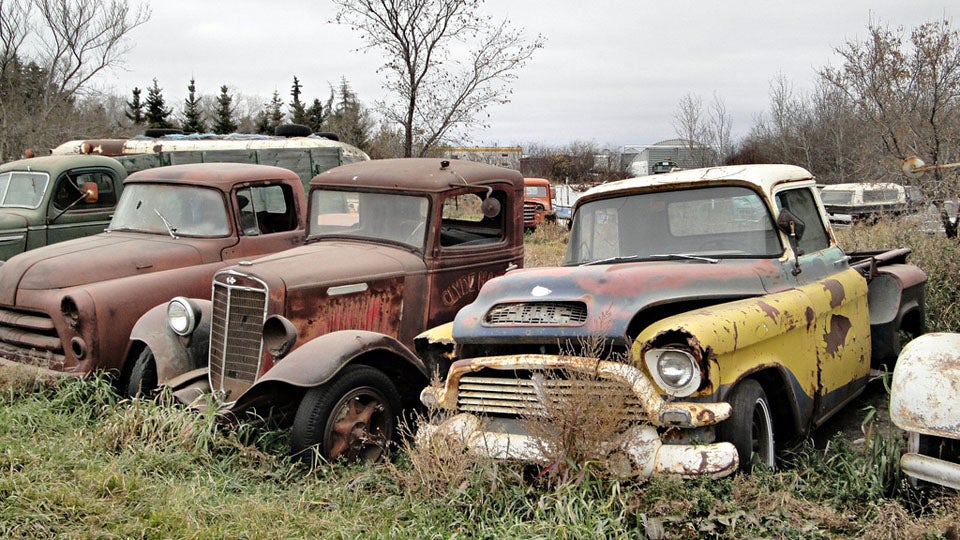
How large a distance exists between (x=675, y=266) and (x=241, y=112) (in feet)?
213

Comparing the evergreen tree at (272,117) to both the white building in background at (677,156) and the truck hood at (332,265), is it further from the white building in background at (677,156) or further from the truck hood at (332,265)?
the truck hood at (332,265)

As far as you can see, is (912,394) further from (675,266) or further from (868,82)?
(868,82)

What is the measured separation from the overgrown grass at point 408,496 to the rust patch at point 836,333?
0.56m

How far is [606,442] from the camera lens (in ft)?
13.1

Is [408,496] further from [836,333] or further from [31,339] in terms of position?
[31,339]

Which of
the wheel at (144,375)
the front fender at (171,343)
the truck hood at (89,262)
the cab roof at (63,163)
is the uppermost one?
the cab roof at (63,163)

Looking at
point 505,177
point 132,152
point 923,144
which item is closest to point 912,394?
point 505,177

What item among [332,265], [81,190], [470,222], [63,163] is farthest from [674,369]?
[63,163]

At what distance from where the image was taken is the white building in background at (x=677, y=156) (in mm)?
24875

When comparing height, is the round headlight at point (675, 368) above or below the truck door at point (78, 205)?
below

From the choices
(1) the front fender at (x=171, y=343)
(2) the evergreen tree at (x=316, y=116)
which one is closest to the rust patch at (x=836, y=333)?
(1) the front fender at (x=171, y=343)

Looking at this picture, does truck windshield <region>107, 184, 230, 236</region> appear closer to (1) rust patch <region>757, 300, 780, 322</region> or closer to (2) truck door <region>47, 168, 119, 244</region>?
(2) truck door <region>47, 168, 119, 244</region>

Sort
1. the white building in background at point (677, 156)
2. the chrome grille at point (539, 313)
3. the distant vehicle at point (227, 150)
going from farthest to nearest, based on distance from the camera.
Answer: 1. the white building in background at point (677, 156)
2. the distant vehicle at point (227, 150)
3. the chrome grille at point (539, 313)

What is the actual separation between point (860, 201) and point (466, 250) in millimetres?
14183
